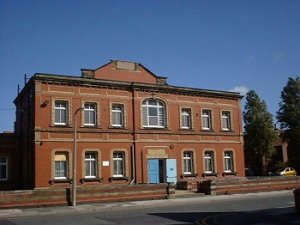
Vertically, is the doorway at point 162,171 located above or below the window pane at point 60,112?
below

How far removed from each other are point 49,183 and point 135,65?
490 inches

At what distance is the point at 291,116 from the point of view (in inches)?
2251

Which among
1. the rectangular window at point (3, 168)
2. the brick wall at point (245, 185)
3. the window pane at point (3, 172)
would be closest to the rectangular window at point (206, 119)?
the brick wall at point (245, 185)

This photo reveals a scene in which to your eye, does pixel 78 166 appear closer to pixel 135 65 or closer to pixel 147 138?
pixel 147 138

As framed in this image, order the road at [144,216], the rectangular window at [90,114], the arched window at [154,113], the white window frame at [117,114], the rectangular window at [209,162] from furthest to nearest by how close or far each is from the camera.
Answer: the rectangular window at [209,162], the arched window at [154,113], the white window frame at [117,114], the rectangular window at [90,114], the road at [144,216]

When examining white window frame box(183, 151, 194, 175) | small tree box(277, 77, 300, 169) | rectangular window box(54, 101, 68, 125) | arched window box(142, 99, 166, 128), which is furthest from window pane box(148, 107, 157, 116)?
small tree box(277, 77, 300, 169)

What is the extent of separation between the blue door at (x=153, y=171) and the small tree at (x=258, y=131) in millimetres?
26023

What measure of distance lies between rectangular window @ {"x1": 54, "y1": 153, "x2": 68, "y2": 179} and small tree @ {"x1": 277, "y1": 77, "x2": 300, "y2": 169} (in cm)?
3767

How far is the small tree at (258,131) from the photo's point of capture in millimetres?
55375

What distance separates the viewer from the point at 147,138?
33812 mm

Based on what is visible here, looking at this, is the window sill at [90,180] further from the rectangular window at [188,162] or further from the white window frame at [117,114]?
the rectangular window at [188,162]

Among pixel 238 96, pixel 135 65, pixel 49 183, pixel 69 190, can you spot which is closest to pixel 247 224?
pixel 69 190

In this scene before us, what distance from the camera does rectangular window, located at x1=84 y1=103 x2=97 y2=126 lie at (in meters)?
31.6

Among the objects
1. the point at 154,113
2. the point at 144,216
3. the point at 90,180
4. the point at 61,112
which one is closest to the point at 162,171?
the point at 154,113
